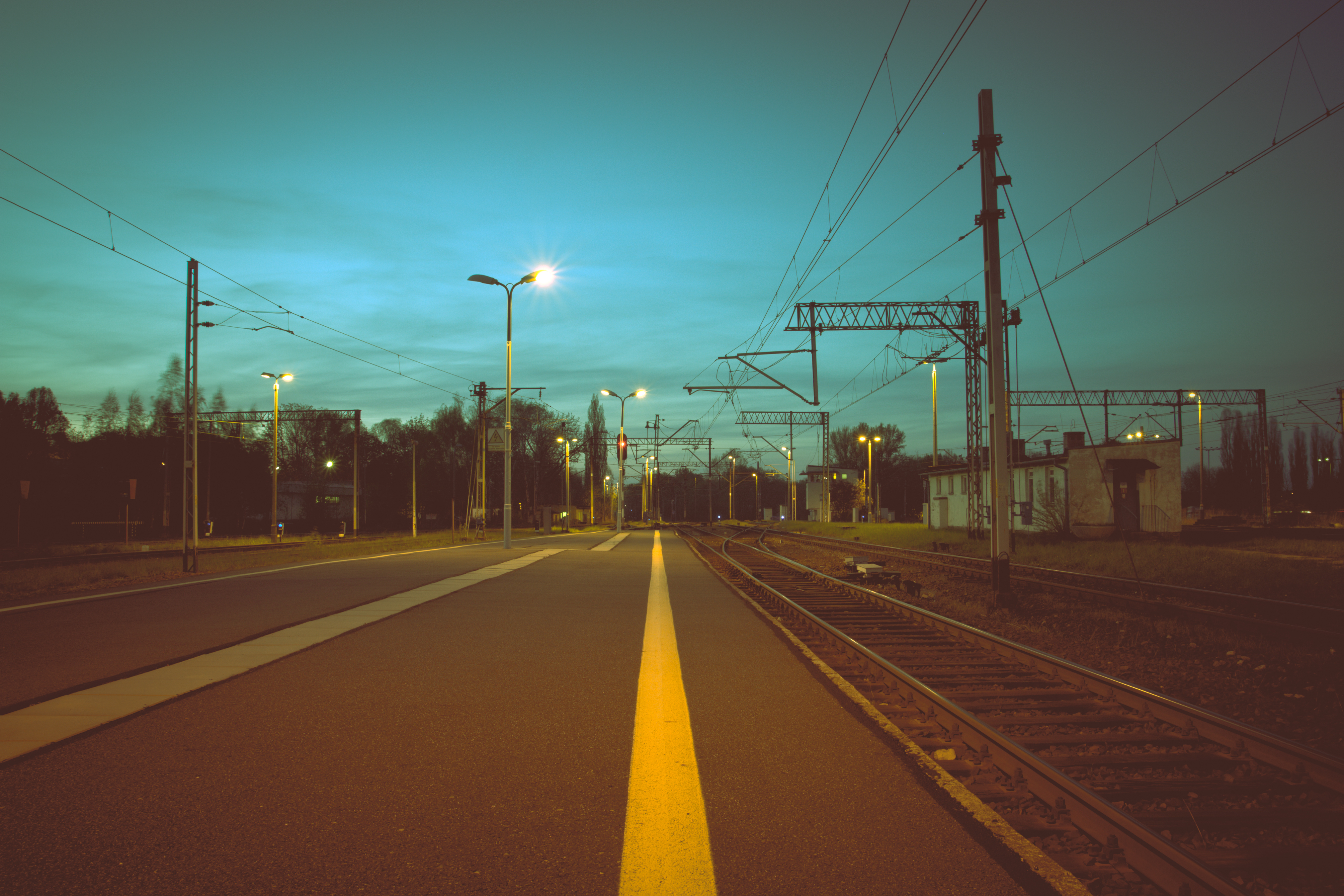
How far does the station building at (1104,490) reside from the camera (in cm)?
3466

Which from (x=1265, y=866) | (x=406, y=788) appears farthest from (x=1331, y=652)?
(x=406, y=788)

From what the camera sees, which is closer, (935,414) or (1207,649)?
(1207,649)

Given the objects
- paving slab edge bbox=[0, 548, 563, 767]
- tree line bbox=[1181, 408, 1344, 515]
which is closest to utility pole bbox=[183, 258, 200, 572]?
paving slab edge bbox=[0, 548, 563, 767]

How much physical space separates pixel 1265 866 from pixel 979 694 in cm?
346

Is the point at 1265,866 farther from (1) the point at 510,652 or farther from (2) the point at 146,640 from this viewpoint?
(2) the point at 146,640

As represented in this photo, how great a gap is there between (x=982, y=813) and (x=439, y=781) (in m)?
3.08

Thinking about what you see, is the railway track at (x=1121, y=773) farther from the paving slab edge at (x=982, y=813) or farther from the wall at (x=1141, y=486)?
the wall at (x=1141, y=486)

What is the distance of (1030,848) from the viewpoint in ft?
12.2

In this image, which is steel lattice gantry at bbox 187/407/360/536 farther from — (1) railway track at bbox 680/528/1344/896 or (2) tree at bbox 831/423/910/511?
(2) tree at bbox 831/423/910/511

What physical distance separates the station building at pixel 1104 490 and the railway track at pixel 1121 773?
27146 mm

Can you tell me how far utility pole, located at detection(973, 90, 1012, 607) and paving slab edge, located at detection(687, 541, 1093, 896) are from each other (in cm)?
689

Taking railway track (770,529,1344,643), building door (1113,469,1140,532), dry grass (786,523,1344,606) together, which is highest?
building door (1113,469,1140,532)

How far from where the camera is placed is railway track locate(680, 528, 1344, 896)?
354 centimetres

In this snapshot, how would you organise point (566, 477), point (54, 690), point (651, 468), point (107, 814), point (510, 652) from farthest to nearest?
point (651, 468) < point (566, 477) < point (510, 652) < point (54, 690) < point (107, 814)
